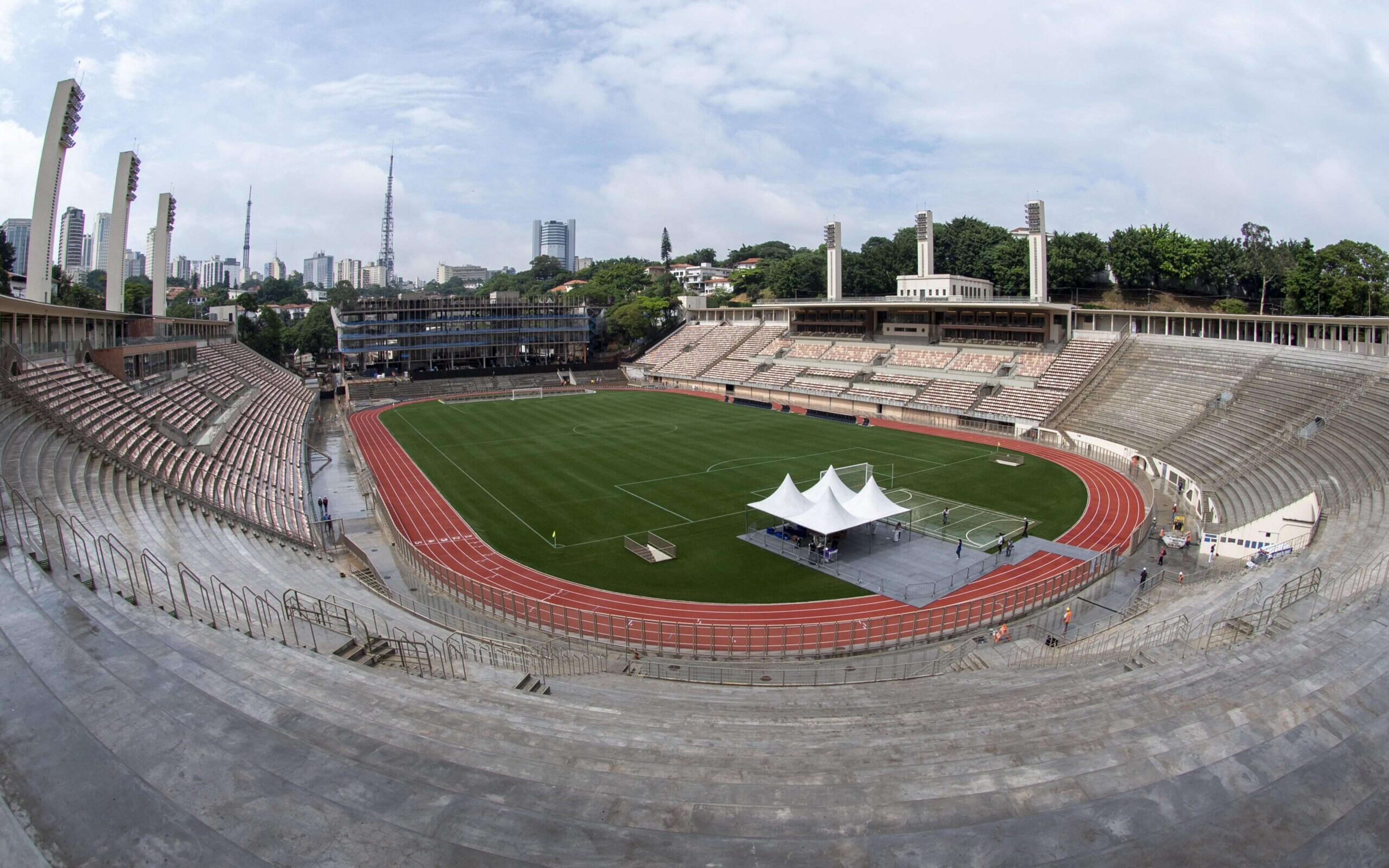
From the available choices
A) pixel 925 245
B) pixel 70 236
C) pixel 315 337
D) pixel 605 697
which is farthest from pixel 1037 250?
pixel 70 236

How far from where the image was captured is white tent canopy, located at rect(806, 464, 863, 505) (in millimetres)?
26422

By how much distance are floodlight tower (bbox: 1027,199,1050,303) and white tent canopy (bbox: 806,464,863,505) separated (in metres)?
39.0

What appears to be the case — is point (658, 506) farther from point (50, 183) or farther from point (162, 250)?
point (162, 250)

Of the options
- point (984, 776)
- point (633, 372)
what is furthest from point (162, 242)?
point (984, 776)

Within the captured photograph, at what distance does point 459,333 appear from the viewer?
3322 inches

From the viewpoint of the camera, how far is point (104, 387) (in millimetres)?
30609

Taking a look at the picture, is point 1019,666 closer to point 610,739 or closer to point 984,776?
point 984,776

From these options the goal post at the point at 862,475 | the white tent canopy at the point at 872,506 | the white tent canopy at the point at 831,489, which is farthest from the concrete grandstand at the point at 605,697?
the goal post at the point at 862,475

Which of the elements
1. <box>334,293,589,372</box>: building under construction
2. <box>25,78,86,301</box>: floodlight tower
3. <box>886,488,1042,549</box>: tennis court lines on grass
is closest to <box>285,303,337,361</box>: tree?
<box>334,293,589,372</box>: building under construction

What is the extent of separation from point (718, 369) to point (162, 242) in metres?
47.3

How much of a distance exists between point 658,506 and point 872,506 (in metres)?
9.70

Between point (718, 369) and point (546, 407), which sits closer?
point (546, 407)

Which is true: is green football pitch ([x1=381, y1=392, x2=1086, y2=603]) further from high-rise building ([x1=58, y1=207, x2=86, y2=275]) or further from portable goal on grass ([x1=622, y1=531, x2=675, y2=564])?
high-rise building ([x1=58, y1=207, x2=86, y2=275])

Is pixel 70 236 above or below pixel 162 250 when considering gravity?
above
